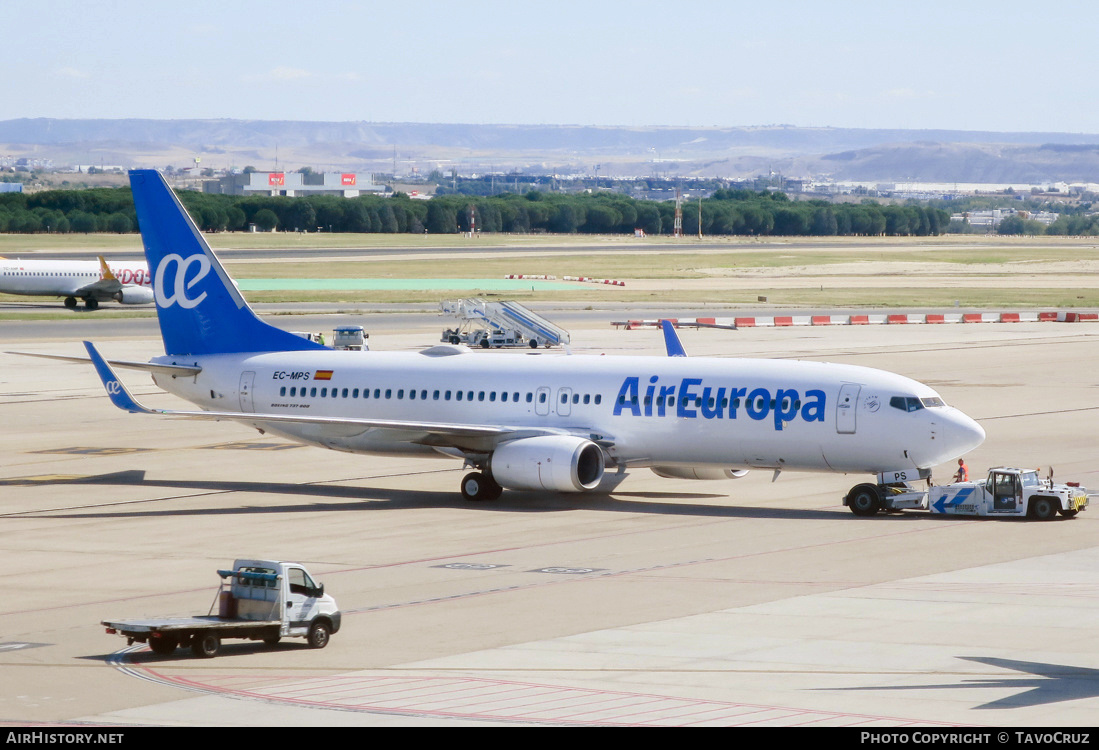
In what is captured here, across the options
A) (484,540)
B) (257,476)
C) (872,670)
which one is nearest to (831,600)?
(872,670)

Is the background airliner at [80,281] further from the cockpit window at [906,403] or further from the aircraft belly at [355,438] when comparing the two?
the cockpit window at [906,403]

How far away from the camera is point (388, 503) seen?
Answer: 42.4 metres

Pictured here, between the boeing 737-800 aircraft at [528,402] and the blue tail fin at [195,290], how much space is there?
43 millimetres

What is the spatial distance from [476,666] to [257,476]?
1008 inches

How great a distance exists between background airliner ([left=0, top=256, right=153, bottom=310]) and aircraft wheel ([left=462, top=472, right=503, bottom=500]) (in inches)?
3144

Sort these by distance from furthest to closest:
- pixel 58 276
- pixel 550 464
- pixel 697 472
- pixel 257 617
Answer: pixel 58 276 → pixel 697 472 → pixel 550 464 → pixel 257 617

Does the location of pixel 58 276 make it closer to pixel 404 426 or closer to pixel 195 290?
pixel 195 290

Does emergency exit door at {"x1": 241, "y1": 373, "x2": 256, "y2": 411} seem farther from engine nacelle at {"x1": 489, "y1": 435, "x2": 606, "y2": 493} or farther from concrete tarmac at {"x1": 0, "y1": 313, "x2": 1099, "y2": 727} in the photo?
engine nacelle at {"x1": 489, "y1": 435, "x2": 606, "y2": 493}

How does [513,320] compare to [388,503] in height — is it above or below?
above

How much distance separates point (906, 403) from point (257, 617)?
19615mm

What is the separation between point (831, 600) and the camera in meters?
28.5

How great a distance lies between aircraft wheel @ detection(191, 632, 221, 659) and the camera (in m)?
24.1

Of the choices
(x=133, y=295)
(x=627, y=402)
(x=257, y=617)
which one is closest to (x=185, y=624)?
(x=257, y=617)

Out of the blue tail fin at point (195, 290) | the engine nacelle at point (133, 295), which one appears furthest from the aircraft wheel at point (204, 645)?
the engine nacelle at point (133, 295)
